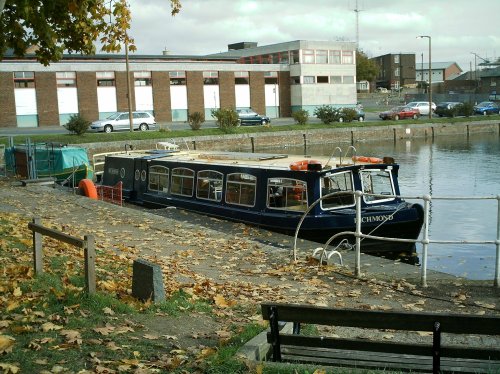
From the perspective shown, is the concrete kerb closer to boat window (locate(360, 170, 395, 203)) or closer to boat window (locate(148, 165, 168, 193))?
boat window (locate(360, 170, 395, 203))

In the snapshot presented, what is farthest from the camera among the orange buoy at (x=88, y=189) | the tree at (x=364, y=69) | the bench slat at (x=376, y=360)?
the tree at (x=364, y=69)

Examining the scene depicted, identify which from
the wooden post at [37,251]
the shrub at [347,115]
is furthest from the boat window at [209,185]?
the shrub at [347,115]

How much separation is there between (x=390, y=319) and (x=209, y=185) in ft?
53.7

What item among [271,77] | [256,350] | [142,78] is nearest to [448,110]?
[271,77]

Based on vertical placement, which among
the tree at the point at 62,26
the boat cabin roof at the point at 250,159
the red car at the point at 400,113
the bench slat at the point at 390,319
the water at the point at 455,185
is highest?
the tree at the point at 62,26

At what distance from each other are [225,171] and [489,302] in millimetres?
12156

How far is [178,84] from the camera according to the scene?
235ft

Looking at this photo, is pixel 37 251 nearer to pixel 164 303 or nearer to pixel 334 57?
pixel 164 303

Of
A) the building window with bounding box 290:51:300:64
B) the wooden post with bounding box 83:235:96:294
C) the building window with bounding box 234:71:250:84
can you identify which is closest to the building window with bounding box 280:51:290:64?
the building window with bounding box 290:51:300:64

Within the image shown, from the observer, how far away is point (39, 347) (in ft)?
22.7

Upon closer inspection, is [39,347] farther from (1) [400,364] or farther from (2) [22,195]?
(2) [22,195]

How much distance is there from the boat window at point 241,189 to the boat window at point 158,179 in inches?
155

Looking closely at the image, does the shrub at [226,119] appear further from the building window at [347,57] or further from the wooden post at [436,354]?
the wooden post at [436,354]

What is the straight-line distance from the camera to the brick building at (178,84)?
63250 millimetres
